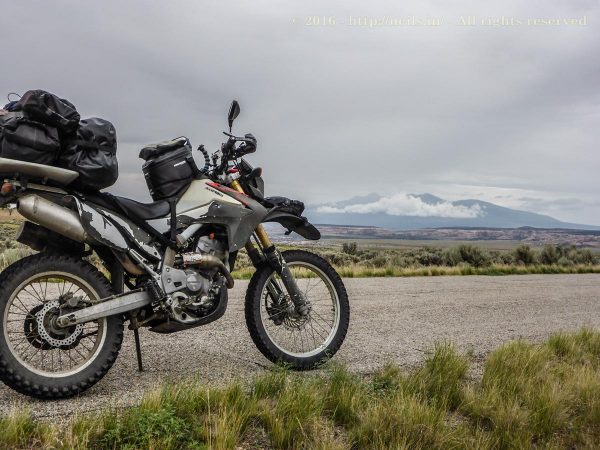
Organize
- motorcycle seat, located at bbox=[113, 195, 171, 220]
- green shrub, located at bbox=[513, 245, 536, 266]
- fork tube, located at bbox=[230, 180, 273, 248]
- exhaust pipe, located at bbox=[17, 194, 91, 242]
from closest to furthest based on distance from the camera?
1. exhaust pipe, located at bbox=[17, 194, 91, 242]
2. motorcycle seat, located at bbox=[113, 195, 171, 220]
3. fork tube, located at bbox=[230, 180, 273, 248]
4. green shrub, located at bbox=[513, 245, 536, 266]

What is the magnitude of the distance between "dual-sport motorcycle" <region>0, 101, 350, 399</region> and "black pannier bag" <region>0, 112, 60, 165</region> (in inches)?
2.4

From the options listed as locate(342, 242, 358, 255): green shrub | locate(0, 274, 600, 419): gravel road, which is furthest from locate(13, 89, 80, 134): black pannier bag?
locate(342, 242, 358, 255): green shrub

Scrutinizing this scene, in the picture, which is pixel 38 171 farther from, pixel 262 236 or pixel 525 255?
pixel 525 255

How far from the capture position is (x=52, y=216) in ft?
12.6

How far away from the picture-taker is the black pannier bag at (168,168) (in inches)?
175

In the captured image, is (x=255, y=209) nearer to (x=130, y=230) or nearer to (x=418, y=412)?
(x=130, y=230)

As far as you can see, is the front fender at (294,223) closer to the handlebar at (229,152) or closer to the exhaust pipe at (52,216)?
the handlebar at (229,152)

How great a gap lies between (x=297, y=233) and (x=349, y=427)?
6.78 feet

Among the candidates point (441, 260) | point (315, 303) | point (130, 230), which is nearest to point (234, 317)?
point (315, 303)

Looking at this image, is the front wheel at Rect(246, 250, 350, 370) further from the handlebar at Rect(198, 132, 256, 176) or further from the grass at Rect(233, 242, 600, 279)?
the grass at Rect(233, 242, 600, 279)

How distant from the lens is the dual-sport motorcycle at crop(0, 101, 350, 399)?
12.5 feet

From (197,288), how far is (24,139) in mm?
1563

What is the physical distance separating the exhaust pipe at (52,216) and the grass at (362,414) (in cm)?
120

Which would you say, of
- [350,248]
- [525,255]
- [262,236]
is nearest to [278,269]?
[262,236]
